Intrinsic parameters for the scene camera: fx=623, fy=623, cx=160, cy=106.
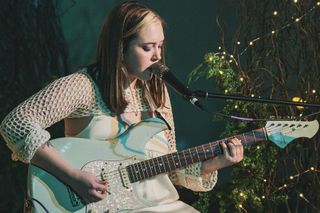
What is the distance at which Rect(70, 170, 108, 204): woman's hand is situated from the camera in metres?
2.24

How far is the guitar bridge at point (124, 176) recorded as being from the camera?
235 centimetres

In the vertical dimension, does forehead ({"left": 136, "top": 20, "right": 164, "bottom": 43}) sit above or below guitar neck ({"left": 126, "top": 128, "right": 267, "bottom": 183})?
above

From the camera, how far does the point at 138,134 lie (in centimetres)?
238

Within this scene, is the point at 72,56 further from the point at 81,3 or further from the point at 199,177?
the point at 199,177

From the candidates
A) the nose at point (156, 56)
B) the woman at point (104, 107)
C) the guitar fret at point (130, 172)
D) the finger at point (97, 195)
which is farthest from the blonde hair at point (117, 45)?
the finger at point (97, 195)

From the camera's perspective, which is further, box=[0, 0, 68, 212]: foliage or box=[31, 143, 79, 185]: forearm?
box=[0, 0, 68, 212]: foliage

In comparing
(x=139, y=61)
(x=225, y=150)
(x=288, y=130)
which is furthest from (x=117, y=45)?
(x=288, y=130)

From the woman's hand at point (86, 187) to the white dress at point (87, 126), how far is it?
17 centimetres

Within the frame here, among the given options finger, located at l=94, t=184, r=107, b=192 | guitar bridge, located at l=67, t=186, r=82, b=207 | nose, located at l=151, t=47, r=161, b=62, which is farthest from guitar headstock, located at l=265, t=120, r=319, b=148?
guitar bridge, located at l=67, t=186, r=82, b=207

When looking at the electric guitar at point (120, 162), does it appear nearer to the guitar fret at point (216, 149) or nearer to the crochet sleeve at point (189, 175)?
the guitar fret at point (216, 149)

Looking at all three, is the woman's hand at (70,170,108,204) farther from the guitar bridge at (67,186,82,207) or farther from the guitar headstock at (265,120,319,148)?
the guitar headstock at (265,120,319,148)

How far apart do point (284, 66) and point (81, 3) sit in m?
1.36

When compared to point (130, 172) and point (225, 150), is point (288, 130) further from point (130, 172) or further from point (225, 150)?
point (130, 172)

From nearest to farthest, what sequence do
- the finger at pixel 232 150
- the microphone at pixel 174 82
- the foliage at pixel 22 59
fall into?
1. the microphone at pixel 174 82
2. the finger at pixel 232 150
3. the foliage at pixel 22 59
